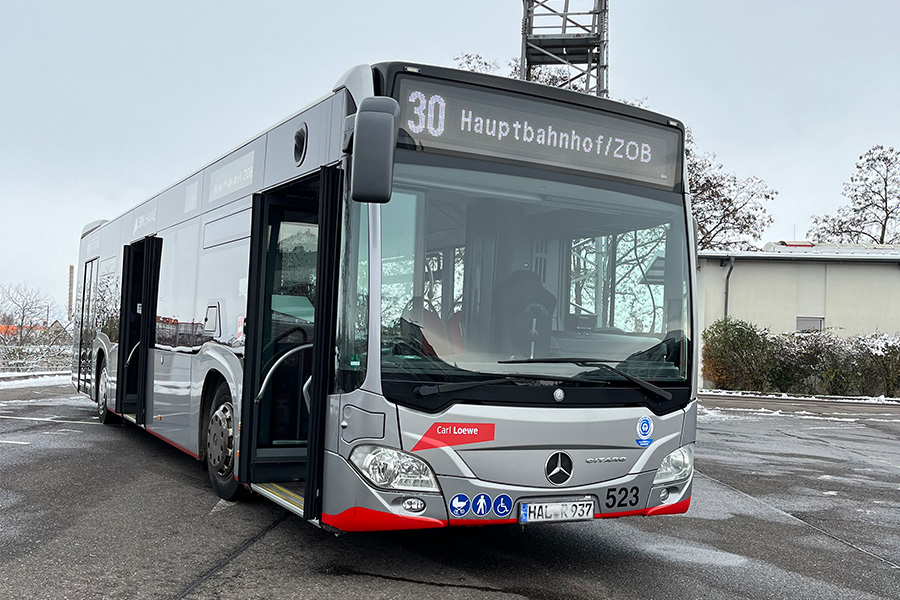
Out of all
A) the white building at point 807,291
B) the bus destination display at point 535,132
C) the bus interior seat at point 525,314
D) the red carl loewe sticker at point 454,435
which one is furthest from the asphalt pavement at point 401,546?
the white building at point 807,291

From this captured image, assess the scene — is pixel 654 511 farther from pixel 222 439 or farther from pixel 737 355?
pixel 737 355

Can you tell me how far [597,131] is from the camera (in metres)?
5.73

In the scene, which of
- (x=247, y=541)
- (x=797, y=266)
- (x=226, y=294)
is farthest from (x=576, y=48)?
(x=247, y=541)

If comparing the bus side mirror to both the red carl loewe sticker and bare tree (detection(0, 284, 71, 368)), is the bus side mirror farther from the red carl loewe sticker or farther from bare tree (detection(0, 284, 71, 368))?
bare tree (detection(0, 284, 71, 368))

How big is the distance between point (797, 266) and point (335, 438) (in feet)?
85.4

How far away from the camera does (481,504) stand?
4992mm

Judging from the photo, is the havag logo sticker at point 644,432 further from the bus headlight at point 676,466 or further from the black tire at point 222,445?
the black tire at point 222,445

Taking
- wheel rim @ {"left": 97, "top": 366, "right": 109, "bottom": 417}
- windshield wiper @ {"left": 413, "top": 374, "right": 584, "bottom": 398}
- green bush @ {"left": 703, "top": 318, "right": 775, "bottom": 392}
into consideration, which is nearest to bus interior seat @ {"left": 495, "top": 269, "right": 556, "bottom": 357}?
windshield wiper @ {"left": 413, "top": 374, "right": 584, "bottom": 398}

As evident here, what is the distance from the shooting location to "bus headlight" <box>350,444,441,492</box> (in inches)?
192

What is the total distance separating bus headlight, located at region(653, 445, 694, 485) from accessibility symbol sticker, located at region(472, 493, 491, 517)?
1.19 metres

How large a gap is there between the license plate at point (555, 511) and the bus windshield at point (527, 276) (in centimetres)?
74

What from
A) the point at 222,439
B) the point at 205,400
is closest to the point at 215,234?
the point at 205,400

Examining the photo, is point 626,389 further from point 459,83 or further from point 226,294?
point 226,294

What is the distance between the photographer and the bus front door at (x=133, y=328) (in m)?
9.60
